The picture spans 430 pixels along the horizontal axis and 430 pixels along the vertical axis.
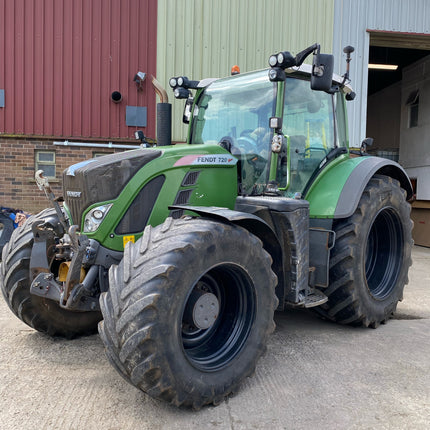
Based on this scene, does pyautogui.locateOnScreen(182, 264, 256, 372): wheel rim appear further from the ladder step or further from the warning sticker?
the warning sticker

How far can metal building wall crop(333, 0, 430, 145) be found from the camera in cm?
988

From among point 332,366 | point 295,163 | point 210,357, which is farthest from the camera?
point 295,163

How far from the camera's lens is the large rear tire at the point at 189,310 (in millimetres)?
2432

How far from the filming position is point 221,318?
3.19 m

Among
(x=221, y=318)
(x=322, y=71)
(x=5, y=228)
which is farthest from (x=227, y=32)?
(x=221, y=318)

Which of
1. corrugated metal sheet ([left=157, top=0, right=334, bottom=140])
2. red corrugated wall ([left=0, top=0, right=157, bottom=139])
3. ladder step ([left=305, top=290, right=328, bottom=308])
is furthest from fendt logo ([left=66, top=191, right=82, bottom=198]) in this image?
corrugated metal sheet ([left=157, top=0, right=334, bottom=140])

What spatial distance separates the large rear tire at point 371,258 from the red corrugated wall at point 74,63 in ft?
19.9

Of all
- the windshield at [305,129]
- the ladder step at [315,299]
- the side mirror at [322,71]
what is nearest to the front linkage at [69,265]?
the ladder step at [315,299]

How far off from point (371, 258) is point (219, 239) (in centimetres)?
273

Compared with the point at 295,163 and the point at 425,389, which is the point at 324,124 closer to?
the point at 295,163

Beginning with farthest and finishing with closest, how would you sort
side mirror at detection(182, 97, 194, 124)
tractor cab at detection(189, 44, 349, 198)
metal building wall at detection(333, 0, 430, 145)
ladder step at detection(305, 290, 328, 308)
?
metal building wall at detection(333, 0, 430, 145) → side mirror at detection(182, 97, 194, 124) → tractor cab at detection(189, 44, 349, 198) → ladder step at detection(305, 290, 328, 308)

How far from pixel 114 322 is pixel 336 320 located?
2498mm

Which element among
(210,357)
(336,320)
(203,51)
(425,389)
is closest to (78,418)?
(210,357)

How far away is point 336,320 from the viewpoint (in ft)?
13.9
